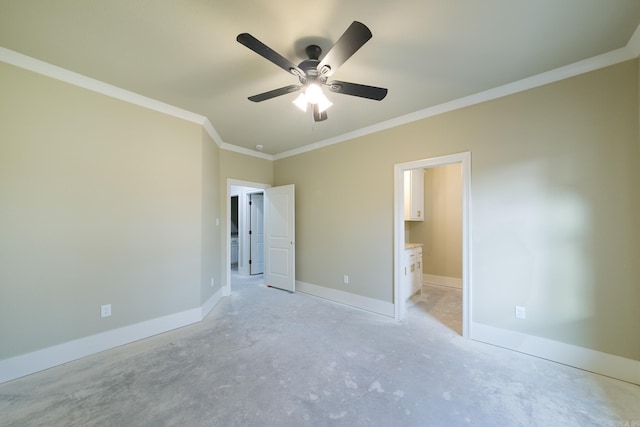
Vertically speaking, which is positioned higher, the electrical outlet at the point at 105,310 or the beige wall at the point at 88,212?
the beige wall at the point at 88,212

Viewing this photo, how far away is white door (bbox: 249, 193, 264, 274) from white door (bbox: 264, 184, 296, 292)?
112 cm

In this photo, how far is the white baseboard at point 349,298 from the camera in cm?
331

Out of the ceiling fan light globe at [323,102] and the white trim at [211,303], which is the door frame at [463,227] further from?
the white trim at [211,303]

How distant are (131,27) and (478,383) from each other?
3.83m

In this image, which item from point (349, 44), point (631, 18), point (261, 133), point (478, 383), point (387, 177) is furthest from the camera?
point (261, 133)

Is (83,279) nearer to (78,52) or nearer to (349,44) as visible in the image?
(78,52)

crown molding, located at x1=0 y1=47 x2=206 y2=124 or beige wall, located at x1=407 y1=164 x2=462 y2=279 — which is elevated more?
crown molding, located at x1=0 y1=47 x2=206 y2=124

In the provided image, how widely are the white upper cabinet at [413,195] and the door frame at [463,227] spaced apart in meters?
1.18

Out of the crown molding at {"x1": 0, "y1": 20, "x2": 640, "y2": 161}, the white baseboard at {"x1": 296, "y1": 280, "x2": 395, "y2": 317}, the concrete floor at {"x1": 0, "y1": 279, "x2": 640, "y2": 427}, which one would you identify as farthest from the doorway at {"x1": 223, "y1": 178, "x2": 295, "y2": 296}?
the concrete floor at {"x1": 0, "y1": 279, "x2": 640, "y2": 427}

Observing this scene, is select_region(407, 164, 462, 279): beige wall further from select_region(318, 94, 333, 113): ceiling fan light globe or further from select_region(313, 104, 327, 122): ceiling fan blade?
select_region(318, 94, 333, 113): ceiling fan light globe

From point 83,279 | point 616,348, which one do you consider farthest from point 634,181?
point 83,279

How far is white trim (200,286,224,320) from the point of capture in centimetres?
319

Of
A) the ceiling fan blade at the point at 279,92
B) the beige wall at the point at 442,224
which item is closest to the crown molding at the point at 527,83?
the ceiling fan blade at the point at 279,92

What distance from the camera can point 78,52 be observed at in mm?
1948
